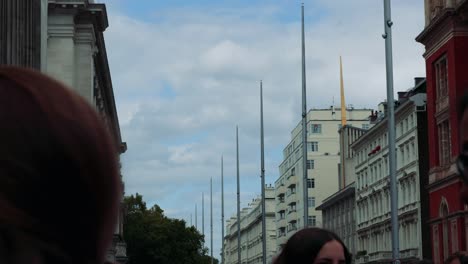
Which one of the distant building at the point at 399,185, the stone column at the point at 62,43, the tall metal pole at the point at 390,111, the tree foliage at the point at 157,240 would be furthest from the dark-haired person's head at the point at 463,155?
the tree foliage at the point at 157,240

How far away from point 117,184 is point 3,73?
0.25 m

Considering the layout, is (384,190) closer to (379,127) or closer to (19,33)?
(379,127)

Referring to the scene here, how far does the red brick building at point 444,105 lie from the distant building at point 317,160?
75.1 m

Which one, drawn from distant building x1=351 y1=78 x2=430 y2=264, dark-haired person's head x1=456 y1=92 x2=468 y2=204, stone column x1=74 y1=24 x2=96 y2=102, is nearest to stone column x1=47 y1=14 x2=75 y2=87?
stone column x1=74 y1=24 x2=96 y2=102

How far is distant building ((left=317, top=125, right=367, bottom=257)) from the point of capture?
109988 millimetres

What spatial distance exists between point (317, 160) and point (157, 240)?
159ft

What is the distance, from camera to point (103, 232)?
6.09 ft

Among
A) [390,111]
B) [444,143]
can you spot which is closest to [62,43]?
[390,111]

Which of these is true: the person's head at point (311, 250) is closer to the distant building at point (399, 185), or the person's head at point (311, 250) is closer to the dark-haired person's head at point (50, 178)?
the dark-haired person's head at point (50, 178)

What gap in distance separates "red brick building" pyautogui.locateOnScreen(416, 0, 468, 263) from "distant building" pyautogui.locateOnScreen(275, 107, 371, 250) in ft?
246

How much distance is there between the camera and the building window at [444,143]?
6562 centimetres

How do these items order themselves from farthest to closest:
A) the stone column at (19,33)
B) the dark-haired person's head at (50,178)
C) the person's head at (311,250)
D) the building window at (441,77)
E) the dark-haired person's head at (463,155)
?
1. the building window at (441,77)
2. the stone column at (19,33)
3. the person's head at (311,250)
4. the dark-haired person's head at (463,155)
5. the dark-haired person's head at (50,178)

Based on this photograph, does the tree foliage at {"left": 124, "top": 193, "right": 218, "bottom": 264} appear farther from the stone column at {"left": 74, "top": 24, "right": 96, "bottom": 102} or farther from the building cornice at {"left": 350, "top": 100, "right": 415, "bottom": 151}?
the stone column at {"left": 74, "top": 24, "right": 96, "bottom": 102}

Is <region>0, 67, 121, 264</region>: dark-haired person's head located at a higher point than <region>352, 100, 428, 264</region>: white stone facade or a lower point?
lower
